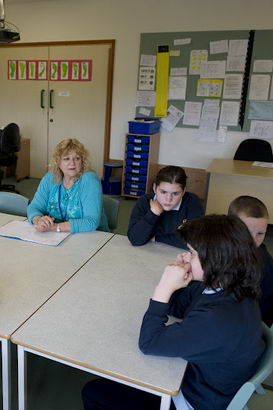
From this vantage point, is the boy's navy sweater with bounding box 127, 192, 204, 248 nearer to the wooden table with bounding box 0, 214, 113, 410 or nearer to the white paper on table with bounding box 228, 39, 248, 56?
the wooden table with bounding box 0, 214, 113, 410

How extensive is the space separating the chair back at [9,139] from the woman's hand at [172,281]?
3.85 meters

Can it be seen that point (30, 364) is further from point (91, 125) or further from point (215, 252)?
point (91, 125)

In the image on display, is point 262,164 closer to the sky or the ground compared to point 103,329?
closer to the sky

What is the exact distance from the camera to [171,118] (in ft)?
15.6

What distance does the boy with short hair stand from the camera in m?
1.31

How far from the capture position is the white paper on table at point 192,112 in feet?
15.1

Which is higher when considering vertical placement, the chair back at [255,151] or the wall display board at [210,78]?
the wall display board at [210,78]

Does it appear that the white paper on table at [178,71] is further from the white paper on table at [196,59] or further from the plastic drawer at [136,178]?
the plastic drawer at [136,178]

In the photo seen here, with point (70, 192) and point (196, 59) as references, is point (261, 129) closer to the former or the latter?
point (196, 59)

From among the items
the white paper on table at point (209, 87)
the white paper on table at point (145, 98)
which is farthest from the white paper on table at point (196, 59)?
the white paper on table at point (145, 98)

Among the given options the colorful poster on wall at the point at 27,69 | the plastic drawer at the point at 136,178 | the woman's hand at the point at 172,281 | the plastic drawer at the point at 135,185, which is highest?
the colorful poster on wall at the point at 27,69

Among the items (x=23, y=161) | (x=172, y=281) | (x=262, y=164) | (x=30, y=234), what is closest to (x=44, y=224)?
(x=30, y=234)

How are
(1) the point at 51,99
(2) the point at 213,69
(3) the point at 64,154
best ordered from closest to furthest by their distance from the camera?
(3) the point at 64,154, (2) the point at 213,69, (1) the point at 51,99

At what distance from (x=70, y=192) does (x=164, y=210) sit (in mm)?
591
